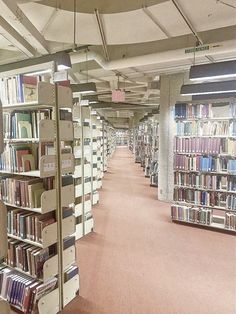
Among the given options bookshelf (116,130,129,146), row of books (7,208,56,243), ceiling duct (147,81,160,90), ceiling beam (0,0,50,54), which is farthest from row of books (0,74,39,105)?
bookshelf (116,130,129,146)

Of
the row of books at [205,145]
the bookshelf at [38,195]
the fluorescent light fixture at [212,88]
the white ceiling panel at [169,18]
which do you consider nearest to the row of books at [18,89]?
the bookshelf at [38,195]

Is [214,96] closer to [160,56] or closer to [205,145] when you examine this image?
[205,145]

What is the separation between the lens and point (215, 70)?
145 inches

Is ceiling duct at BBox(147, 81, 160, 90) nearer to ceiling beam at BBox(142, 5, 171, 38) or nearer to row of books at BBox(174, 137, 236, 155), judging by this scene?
row of books at BBox(174, 137, 236, 155)

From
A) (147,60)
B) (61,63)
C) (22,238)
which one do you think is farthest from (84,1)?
(22,238)

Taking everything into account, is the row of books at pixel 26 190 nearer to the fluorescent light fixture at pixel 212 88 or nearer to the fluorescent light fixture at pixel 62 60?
the fluorescent light fixture at pixel 62 60

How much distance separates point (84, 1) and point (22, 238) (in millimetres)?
2825

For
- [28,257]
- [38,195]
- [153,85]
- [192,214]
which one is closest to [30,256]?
[28,257]

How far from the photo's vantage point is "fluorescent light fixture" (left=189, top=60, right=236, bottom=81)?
3621 mm

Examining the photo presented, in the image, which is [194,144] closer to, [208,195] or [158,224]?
[208,195]

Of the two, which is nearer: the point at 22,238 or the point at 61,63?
the point at 22,238

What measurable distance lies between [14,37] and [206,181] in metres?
4.09

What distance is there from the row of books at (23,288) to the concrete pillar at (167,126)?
15.2 feet

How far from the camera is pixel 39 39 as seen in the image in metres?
3.76
